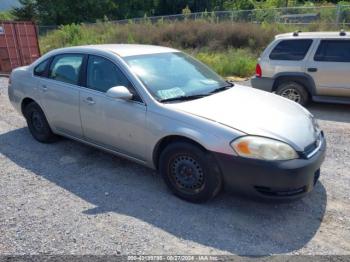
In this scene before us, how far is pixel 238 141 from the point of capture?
124 inches

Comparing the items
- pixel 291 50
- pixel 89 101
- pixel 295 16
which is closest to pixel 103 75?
pixel 89 101

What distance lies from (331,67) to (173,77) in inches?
176

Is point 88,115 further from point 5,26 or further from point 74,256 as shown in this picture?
point 5,26

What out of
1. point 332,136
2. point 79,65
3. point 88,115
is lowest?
point 332,136

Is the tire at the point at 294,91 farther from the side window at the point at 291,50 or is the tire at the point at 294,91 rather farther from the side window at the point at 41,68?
the side window at the point at 41,68

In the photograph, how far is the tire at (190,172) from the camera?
333 centimetres

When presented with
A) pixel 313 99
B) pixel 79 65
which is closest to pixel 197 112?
pixel 79 65

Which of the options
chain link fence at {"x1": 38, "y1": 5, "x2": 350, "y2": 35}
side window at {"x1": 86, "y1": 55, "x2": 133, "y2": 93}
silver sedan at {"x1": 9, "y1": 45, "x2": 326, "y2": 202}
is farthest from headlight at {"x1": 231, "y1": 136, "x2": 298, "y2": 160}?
chain link fence at {"x1": 38, "y1": 5, "x2": 350, "y2": 35}

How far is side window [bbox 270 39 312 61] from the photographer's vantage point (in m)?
7.34

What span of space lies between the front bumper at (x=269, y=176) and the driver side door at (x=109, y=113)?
1077 mm

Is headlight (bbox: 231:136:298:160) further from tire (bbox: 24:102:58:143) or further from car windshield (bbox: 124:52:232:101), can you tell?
tire (bbox: 24:102:58:143)

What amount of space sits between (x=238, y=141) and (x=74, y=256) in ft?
5.76

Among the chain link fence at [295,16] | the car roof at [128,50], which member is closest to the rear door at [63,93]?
the car roof at [128,50]

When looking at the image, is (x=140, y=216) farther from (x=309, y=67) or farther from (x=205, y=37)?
(x=205, y=37)
